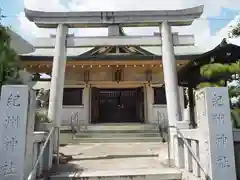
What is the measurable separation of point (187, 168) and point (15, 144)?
10.9 feet

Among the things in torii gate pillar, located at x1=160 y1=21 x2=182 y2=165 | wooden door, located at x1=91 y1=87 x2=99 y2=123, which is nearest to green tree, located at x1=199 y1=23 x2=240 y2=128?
torii gate pillar, located at x1=160 y1=21 x2=182 y2=165

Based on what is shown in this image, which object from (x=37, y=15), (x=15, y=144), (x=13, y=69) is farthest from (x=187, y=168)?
(x=37, y=15)

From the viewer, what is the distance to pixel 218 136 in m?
3.65

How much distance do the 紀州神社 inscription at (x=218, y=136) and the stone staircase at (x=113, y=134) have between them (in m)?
6.90

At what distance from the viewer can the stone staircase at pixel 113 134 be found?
1042 centimetres

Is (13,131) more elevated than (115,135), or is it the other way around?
(13,131)

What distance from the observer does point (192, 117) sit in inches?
333

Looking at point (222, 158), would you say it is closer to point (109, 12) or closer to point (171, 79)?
point (171, 79)

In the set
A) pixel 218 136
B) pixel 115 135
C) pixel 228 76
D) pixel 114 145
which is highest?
pixel 228 76

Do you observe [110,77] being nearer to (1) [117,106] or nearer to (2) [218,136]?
(1) [117,106]

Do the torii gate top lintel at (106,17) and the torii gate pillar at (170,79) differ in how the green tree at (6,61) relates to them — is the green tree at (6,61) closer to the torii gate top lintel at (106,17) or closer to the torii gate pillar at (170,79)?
the torii gate top lintel at (106,17)

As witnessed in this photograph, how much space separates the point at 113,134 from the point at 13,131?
25.5 feet

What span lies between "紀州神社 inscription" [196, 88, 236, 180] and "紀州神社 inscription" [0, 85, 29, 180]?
9.58ft

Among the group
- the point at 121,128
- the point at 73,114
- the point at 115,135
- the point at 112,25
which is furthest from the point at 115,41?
the point at 73,114
